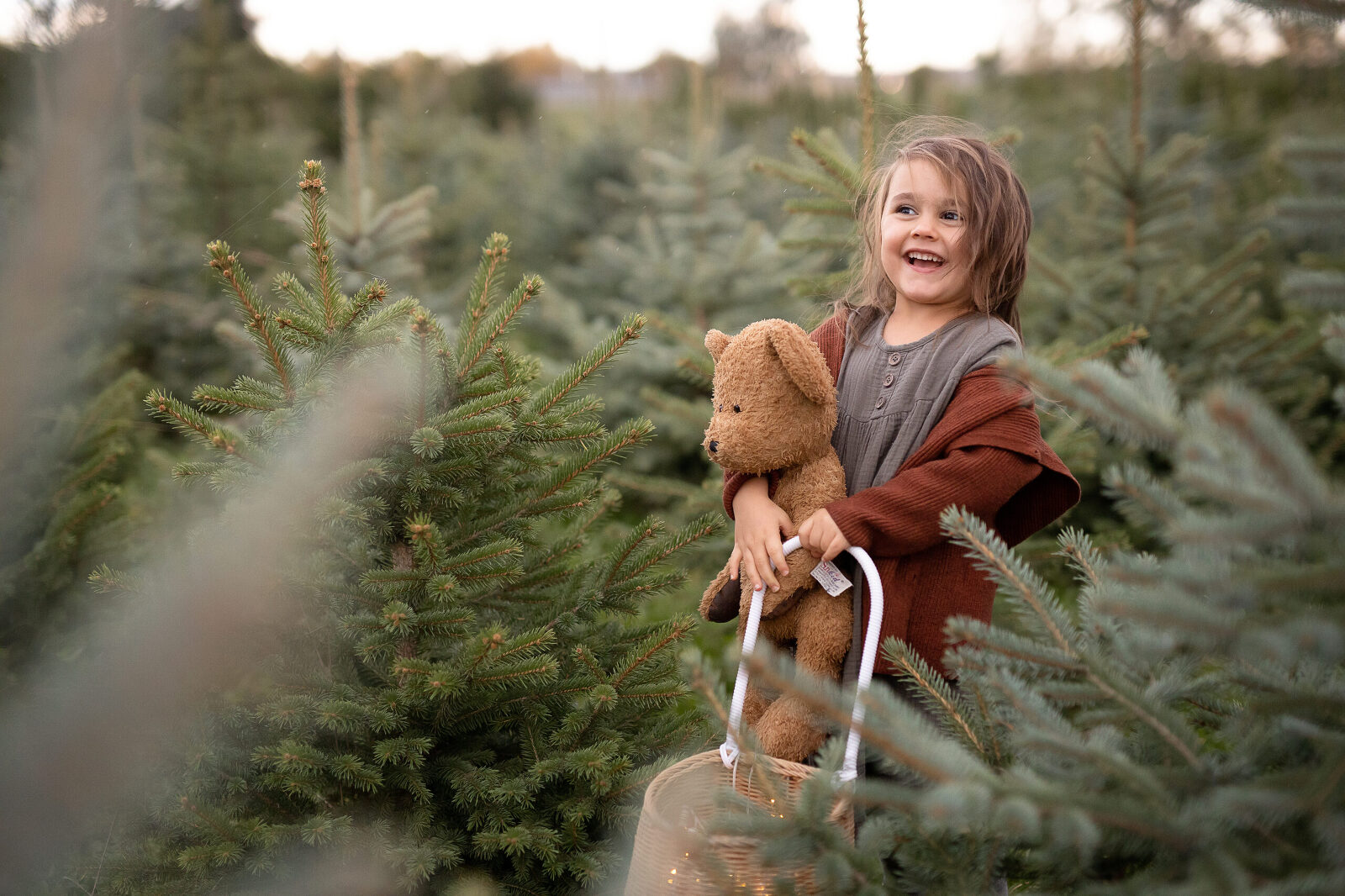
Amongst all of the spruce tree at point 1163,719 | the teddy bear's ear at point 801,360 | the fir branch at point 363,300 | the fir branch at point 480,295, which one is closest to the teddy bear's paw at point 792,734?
the spruce tree at point 1163,719

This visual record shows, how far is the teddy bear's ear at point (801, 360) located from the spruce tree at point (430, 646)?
366 mm

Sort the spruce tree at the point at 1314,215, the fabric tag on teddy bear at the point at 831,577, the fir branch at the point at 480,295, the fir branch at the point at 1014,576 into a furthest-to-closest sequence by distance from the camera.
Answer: the fir branch at the point at 480,295, the fabric tag on teddy bear at the point at 831,577, the fir branch at the point at 1014,576, the spruce tree at the point at 1314,215

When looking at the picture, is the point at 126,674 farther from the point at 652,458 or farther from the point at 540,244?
the point at 540,244

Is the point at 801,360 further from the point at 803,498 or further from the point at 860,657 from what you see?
the point at 860,657

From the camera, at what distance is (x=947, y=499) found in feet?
6.13

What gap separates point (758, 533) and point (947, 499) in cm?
42

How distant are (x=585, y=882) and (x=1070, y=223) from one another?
5642 mm

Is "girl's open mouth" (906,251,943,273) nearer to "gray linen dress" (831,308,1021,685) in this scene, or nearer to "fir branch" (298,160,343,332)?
"gray linen dress" (831,308,1021,685)

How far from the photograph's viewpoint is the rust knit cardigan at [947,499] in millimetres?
1869

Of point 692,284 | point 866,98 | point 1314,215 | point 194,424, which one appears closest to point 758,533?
point 1314,215

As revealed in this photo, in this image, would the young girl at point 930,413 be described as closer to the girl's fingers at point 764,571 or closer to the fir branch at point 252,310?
the girl's fingers at point 764,571

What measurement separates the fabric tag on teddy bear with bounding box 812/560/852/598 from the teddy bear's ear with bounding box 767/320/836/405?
0.36 meters

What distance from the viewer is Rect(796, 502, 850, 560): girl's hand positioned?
1873 mm

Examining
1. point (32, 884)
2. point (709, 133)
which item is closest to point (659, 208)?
point (709, 133)
